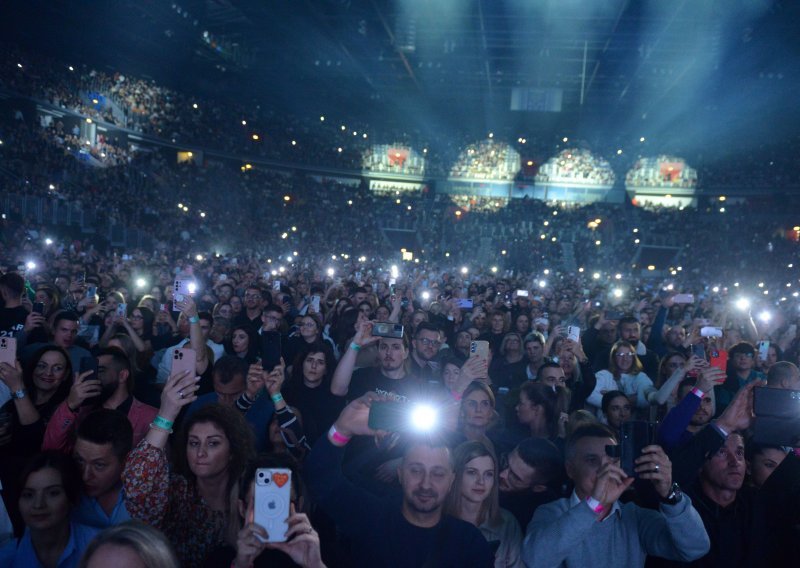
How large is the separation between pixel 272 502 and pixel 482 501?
1.39m

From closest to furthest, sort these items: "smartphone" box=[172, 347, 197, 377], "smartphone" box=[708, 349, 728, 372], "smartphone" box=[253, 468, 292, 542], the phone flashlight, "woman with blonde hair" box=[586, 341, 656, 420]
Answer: "smartphone" box=[253, 468, 292, 542] < the phone flashlight < "smartphone" box=[172, 347, 197, 377] < "smartphone" box=[708, 349, 728, 372] < "woman with blonde hair" box=[586, 341, 656, 420]

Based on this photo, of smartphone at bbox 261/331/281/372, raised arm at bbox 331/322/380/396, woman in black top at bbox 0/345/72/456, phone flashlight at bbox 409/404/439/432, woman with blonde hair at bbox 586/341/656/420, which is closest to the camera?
phone flashlight at bbox 409/404/439/432

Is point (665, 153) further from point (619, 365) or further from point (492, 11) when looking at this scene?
point (619, 365)

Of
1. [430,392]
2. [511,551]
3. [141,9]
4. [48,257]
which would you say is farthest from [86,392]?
[141,9]

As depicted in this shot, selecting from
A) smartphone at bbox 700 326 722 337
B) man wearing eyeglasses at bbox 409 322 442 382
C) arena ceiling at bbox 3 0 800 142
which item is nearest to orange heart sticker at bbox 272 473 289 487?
man wearing eyeglasses at bbox 409 322 442 382

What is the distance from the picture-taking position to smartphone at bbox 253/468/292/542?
201 centimetres

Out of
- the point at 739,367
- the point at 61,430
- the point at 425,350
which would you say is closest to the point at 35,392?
the point at 61,430

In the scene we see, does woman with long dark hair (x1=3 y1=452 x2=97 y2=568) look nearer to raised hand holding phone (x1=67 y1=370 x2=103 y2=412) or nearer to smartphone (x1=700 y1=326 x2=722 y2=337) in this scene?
raised hand holding phone (x1=67 y1=370 x2=103 y2=412)

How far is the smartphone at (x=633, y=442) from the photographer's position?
2605 millimetres

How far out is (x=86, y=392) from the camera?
3443 millimetres

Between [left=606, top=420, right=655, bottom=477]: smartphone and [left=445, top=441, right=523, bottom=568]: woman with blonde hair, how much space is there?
0.70 meters

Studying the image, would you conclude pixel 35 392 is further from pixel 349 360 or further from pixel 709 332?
pixel 709 332

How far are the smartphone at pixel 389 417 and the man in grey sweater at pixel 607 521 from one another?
0.92 meters

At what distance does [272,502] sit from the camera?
6.63 feet
